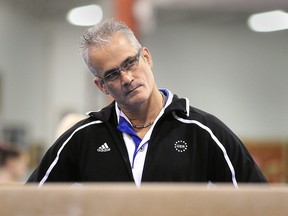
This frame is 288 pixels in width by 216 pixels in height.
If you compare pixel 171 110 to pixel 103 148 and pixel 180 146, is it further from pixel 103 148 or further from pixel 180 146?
pixel 103 148

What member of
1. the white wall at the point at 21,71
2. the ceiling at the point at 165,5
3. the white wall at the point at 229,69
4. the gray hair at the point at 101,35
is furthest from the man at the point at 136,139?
the white wall at the point at 229,69

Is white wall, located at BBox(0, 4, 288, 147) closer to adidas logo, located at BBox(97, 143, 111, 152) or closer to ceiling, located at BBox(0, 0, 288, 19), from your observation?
ceiling, located at BBox(0, 0, 288, 19)

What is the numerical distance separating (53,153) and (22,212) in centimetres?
77

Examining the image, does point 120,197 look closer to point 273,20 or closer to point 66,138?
point 66,138

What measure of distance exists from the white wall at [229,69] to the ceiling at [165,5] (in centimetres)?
70

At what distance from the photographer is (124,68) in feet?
5.67

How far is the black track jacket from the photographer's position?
5.56ft

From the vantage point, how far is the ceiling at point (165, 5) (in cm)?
618

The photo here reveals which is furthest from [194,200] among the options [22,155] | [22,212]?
[22,155]

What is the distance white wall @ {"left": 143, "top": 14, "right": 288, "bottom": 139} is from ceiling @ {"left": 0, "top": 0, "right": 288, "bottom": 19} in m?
0.70

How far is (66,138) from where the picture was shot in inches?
71.1

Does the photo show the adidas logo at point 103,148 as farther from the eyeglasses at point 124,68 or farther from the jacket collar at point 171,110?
the eyeglasses at point 124,68

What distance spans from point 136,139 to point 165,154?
0.12m

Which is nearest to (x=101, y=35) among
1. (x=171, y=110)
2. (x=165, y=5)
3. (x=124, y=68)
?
(x=124, y=68)
